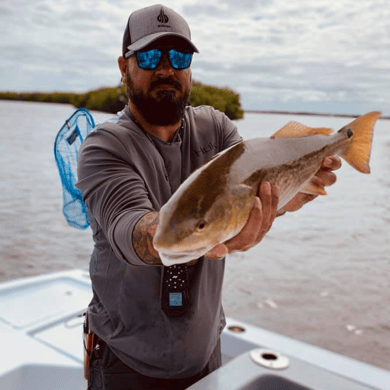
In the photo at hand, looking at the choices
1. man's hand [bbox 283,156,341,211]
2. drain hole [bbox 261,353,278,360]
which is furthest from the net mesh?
man's hand [bbox 283,156,341,211]

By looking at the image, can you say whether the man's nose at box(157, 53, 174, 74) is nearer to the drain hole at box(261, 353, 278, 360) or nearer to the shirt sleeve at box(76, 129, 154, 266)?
the shirt sleeve at box(76, 129, 154, 266)

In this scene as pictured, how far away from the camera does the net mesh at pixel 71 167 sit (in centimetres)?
324

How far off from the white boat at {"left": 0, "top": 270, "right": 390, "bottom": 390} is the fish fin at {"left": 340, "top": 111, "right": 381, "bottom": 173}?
1270 millimetres

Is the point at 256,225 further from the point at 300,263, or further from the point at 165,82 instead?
the point at 300,263

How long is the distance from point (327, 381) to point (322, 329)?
594 centimetres

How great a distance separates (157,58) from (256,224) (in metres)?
1.20

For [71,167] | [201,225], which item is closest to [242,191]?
[201,225]

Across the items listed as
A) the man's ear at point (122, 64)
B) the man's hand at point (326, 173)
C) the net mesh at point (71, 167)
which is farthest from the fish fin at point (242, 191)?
the net mesh at point (71, 167)

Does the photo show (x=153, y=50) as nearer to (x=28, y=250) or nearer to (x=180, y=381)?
(x=180, y=381)

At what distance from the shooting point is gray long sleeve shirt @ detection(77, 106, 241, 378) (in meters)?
2.04

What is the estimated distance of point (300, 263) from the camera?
1141cm

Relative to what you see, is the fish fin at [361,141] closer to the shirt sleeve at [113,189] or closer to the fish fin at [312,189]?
the fish fin at [312,189]

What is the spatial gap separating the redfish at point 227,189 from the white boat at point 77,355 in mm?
1273

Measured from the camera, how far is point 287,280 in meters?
10.2
